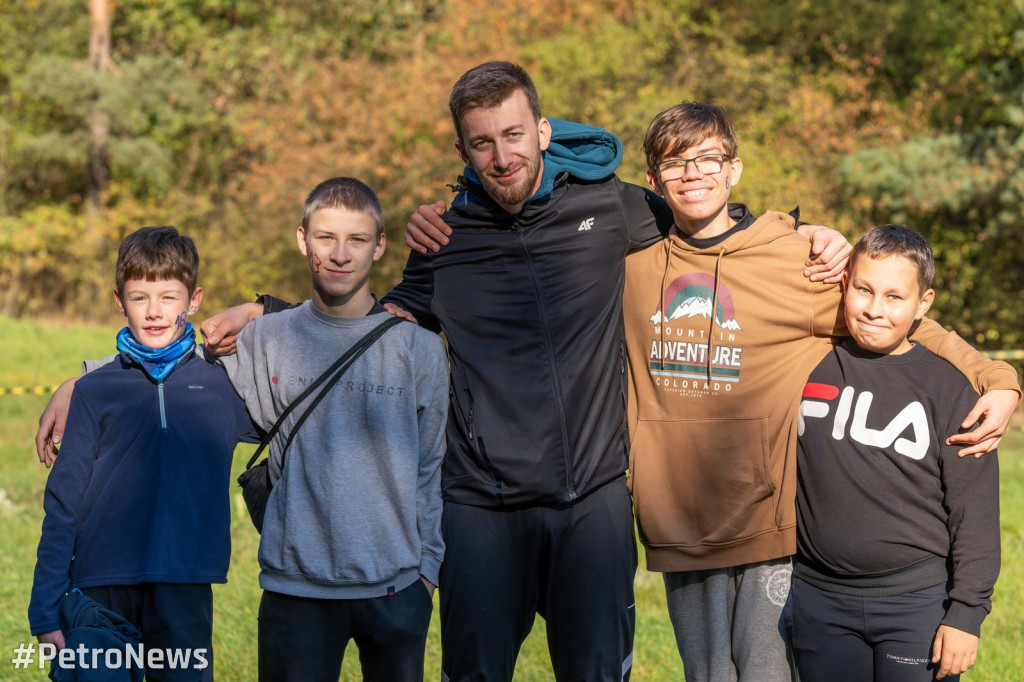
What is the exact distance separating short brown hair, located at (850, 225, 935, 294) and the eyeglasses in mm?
489

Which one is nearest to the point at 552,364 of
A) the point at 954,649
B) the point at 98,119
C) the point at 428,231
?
the point at 428,231

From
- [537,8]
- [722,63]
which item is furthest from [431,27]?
[722,63]

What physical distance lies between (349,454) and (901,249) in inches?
68.0

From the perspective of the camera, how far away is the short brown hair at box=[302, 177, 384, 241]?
3088mm

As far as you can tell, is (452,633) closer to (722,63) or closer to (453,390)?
(453,390)

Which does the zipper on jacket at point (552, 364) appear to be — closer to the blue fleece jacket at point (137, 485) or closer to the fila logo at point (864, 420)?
the fila logo at point (864, 420)

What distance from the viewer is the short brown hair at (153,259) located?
120 inches

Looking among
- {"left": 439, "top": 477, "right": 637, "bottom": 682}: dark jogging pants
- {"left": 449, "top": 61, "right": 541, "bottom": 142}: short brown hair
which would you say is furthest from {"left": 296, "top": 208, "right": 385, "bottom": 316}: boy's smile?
{"left": 439, "top": 477, "right": 637, "bottom": 682}: dark jogging pants

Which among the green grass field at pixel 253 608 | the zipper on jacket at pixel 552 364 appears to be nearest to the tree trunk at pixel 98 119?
the green grass field at pixel 253 608

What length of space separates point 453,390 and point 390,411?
292 millimetres

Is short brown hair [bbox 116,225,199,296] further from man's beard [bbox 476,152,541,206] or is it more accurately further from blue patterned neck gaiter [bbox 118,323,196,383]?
man's beard [bbox 476,152,541,206]

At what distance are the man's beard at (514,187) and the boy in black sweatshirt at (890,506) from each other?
3.35 feet

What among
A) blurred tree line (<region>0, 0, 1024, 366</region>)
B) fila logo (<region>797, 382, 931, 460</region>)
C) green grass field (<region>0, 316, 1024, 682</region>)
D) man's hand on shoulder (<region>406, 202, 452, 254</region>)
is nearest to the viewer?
fila logo (<region>797, 382, 931, 460</region>)

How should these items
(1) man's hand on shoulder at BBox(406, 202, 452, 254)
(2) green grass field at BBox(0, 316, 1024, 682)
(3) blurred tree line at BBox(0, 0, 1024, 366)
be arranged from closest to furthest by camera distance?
(1) man's hand on shoulder at BBox(406, 202, 452, 254), (2) green grass field at BBox(0, 316, 1024, 682), (3) blurred tree line at BBox(0, 0, 1024, 366)
